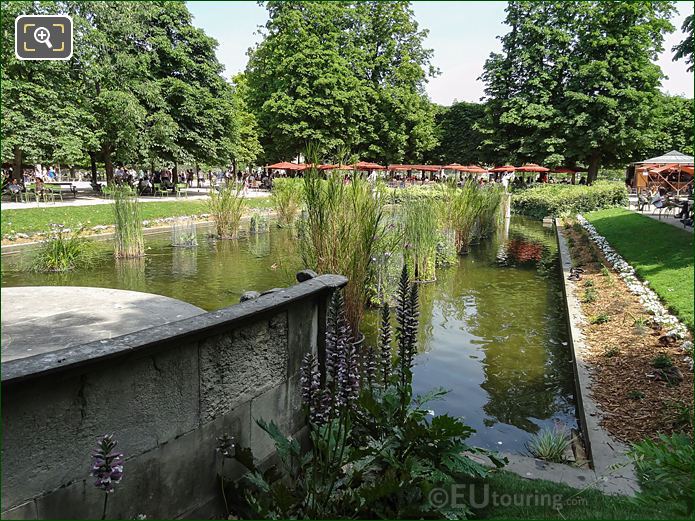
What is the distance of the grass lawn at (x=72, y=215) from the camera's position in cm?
1329

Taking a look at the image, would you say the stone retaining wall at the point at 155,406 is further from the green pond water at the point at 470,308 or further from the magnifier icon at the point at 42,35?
the green pond water at the point at 470,308

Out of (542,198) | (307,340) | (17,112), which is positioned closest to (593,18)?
(542,198)

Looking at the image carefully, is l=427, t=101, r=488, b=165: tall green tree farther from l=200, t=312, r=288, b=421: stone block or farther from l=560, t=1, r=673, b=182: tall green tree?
l=200, t=312, r=288, b=421: stone block

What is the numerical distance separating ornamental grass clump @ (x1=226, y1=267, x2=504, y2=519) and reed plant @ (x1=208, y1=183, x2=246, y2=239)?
1207cm

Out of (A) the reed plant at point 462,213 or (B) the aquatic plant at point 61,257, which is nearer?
(B) the aquatic plant at point 61,257

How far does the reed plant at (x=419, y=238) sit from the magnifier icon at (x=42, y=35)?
328 inches

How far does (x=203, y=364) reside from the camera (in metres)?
2.80

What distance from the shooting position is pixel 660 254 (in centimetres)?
1119

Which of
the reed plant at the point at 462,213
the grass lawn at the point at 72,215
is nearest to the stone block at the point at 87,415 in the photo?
the grass lawn at the point at 72,215

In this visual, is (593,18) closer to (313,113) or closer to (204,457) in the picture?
(313,113)

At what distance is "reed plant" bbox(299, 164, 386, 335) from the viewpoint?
617 cm

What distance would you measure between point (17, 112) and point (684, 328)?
23505mm

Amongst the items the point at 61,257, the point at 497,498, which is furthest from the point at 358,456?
the point at 61,257

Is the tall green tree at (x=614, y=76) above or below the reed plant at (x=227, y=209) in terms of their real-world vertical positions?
above
